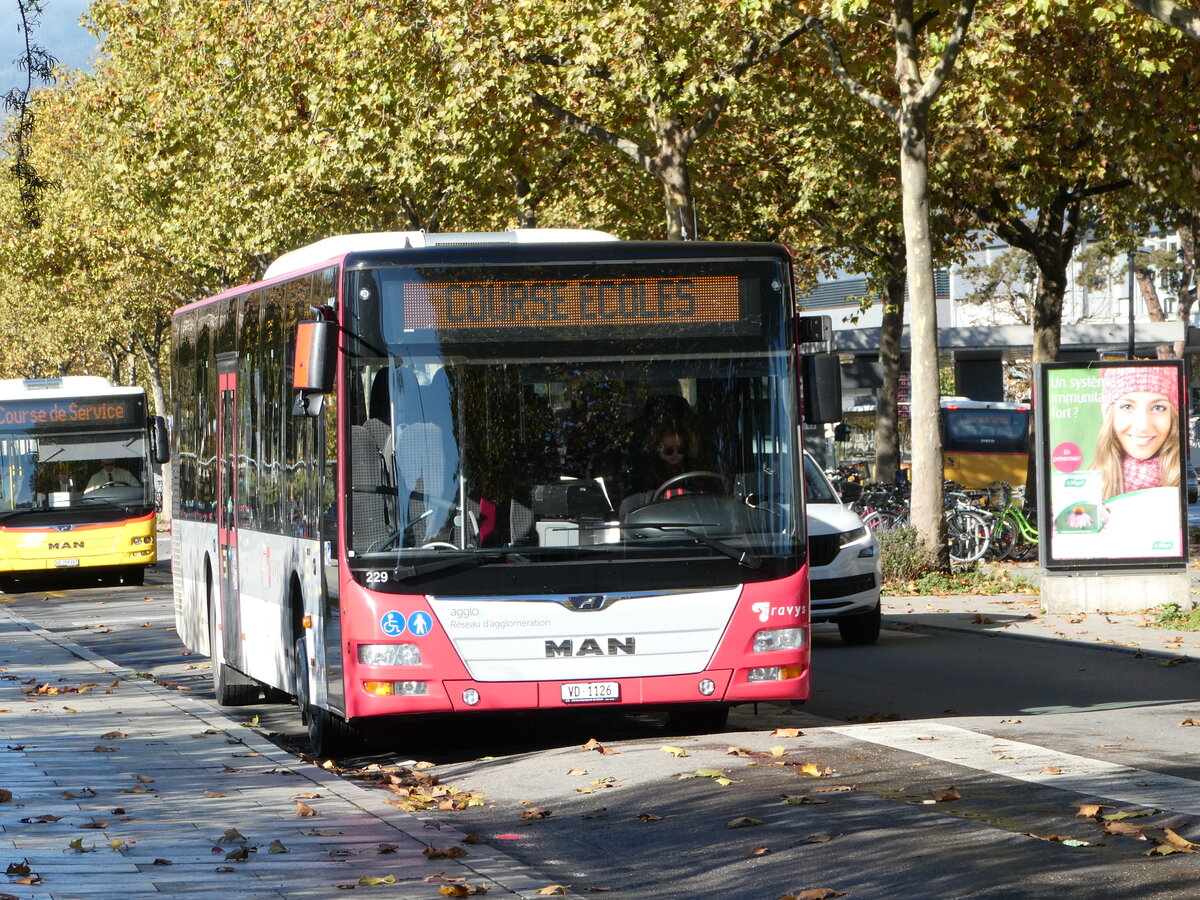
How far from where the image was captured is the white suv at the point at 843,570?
52.4 feet

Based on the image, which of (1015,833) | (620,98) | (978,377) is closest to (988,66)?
(620,98)

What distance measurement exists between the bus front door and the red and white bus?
2.78 m

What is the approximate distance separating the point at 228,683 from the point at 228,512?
1331 millimetres

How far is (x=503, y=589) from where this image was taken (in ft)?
32.4

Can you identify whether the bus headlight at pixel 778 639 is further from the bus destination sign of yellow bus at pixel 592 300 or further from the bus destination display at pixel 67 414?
the bus destination display at pixel 67 414

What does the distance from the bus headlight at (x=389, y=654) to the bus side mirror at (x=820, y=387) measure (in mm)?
2407

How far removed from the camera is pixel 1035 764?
30.4 ft

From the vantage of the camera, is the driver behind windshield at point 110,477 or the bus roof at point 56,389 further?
the driver behind windshield at point 110,477

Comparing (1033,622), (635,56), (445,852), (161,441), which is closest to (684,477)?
(445,852)

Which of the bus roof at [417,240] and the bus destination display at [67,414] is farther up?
the bus roof at [417,240]

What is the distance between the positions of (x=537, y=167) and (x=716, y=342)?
67.3ft

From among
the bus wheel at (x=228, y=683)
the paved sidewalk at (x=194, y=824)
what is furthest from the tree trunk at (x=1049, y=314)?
the paved sidewalk at (x=194, y=824)

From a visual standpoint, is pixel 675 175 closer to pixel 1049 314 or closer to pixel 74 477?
pixel 1049 314

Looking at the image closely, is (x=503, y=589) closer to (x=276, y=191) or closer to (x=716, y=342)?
(x=716, y=342)
